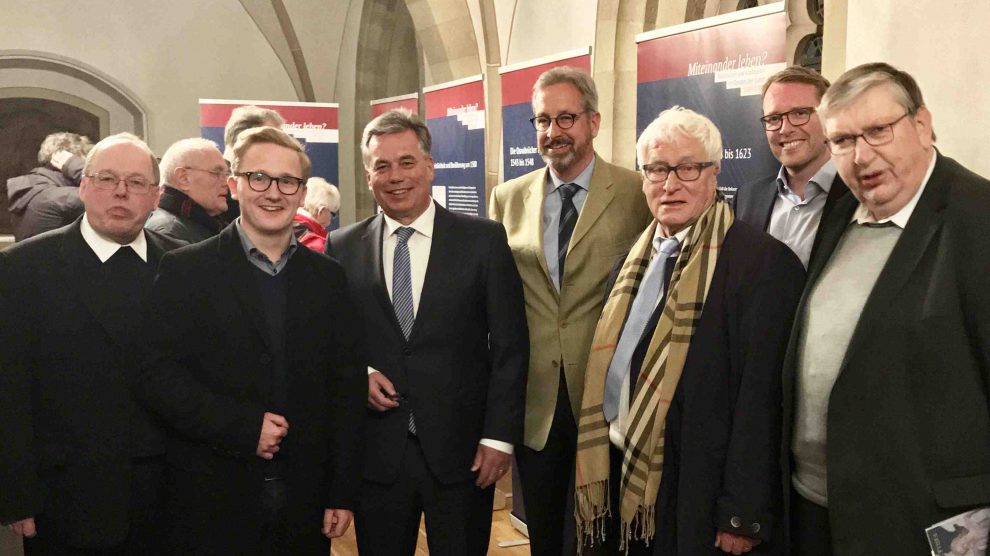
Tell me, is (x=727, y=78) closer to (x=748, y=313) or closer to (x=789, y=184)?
(x=789, y=184)

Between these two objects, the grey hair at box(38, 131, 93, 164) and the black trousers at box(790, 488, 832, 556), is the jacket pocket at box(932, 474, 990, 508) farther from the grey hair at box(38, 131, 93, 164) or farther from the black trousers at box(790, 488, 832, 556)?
the grey hair at box(38, 131, 93, 164)

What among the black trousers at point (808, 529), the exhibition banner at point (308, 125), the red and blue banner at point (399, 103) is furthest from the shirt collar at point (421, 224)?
the exhibition banner at point (308, 125)

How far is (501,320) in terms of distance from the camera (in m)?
2.46

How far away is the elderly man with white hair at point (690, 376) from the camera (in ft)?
6.54

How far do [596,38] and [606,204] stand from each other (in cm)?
264

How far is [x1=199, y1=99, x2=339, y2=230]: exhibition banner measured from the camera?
728cm

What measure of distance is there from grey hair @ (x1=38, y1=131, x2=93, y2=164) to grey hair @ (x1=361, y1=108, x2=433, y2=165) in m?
3.53

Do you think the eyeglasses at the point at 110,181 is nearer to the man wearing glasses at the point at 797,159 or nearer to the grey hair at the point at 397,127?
the grey hair at the point at 397,127

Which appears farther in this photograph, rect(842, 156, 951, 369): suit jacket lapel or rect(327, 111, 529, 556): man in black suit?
rect(327, 111, 529, 556): man in black suit

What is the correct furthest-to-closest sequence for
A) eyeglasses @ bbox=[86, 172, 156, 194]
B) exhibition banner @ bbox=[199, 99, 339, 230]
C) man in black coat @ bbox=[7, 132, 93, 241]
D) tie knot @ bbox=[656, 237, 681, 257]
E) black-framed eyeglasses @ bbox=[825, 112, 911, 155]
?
1. exhibition banner @ bbox=[199, 99, 339, 230]
2. man in black coat @ bbox=[7, 132, 93, 241]
3. eyeglasses @ bbox=[86, 172, 156, 194]
4. tie knot @ bbox=[656, 237, 681, 257]
5. black-framed eyeglasses @ bbox=[825, 112, 911, 155]

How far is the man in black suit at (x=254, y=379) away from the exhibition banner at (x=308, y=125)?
524 centimetres

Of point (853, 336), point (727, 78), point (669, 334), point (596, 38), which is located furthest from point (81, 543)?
point (596, 38)

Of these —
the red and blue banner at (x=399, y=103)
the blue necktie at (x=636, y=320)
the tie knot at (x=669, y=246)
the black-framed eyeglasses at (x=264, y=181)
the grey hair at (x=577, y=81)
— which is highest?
the red and blue banner at (x=399, y=103)

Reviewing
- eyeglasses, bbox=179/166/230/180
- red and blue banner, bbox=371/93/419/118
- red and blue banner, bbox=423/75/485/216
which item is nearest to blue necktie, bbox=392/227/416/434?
eyeglasses, bbox=179/166/230/180
